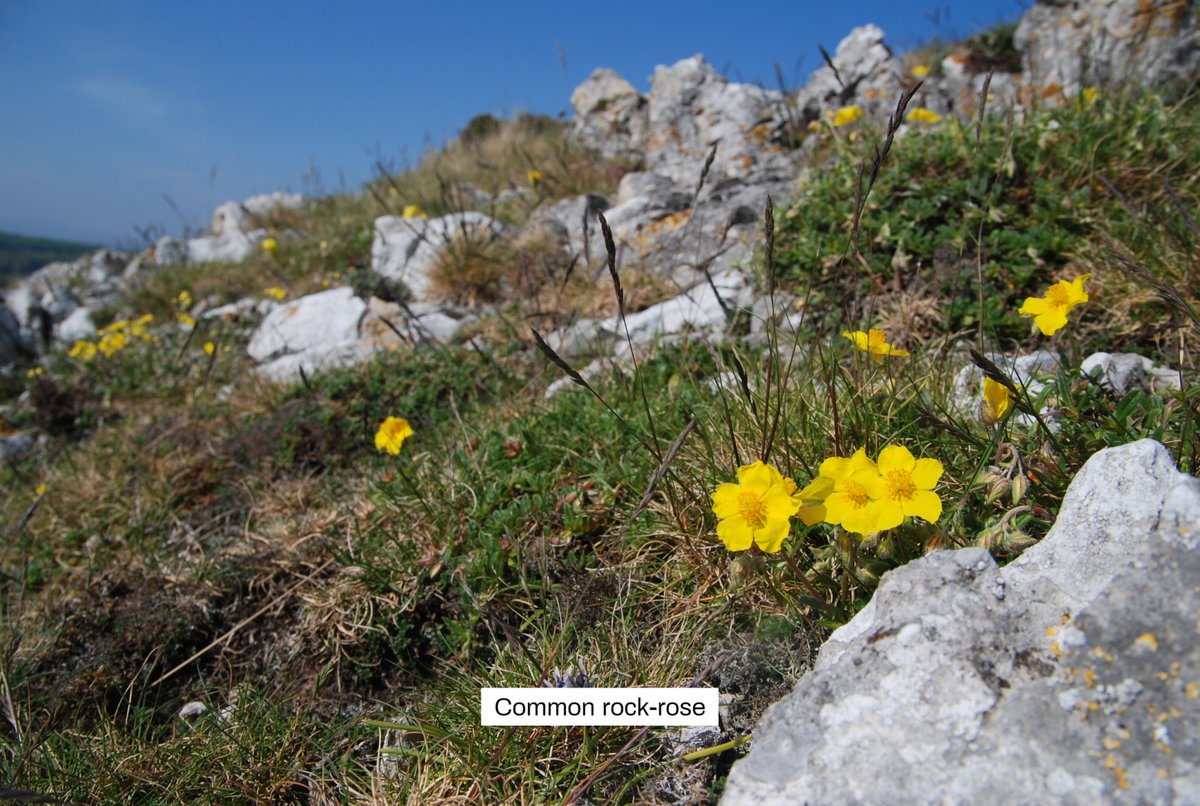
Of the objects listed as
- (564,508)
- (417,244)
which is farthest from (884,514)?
(417,244)

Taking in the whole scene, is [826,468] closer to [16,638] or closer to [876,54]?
[16,638]

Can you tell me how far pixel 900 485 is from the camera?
150 cm

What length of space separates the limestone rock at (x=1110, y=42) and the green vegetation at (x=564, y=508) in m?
1.43

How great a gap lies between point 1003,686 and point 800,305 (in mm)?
2777

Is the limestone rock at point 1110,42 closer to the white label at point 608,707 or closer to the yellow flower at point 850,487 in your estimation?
the yellow flower at point 850,487

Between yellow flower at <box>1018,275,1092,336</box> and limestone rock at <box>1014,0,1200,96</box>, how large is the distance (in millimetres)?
3679

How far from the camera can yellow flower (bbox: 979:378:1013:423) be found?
1.68m

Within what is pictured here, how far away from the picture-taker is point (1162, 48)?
5176mm

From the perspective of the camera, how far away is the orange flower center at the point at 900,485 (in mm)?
1492

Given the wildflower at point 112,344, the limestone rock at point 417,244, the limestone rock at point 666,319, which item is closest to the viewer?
the limestone rock at point 666,319

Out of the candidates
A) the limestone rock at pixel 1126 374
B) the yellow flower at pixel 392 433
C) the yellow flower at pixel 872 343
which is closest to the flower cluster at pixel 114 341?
the yellow flower at pixel 392 433

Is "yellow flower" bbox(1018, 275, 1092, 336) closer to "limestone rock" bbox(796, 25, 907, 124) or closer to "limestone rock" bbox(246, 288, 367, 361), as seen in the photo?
"limestone rock" bbox(246, 288, 367, 361)

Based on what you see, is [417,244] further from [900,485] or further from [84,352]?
[900,485]

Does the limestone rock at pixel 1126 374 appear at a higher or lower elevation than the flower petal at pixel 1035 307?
lower
